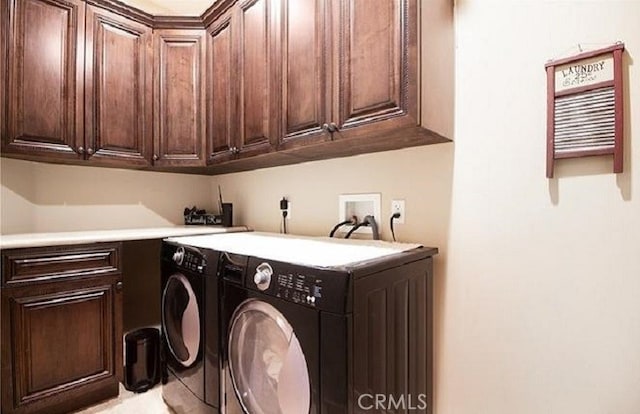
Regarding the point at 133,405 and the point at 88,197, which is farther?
the point at 88,197

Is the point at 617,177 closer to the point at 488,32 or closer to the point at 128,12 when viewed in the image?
the point at 488,32

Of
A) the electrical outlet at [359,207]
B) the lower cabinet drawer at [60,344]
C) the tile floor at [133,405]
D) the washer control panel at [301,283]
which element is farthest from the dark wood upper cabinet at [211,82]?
the tile floor at [133,405]

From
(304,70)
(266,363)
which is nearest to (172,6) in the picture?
(304,70)

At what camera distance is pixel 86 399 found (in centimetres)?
170

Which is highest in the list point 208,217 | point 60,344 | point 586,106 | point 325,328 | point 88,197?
point 586,106

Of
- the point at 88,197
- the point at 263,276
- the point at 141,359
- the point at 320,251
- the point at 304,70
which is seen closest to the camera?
the point at 263,276

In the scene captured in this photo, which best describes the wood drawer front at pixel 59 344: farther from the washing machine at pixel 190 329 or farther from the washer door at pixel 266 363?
the washer door at pixel 266 363

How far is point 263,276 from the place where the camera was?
1.11m

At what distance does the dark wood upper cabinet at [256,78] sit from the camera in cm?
161

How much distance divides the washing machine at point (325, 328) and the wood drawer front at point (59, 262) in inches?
31.6

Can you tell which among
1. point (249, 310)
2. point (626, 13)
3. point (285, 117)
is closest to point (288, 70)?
point (285, 117)

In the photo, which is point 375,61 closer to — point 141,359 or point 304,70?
point 304,70

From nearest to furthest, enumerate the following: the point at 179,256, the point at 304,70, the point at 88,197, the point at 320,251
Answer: the point at 320,251 < the point at 304,70 < the point at 179,256 < the point at 88,197

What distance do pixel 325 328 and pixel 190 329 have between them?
92 cm
